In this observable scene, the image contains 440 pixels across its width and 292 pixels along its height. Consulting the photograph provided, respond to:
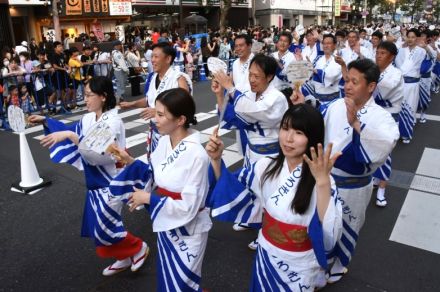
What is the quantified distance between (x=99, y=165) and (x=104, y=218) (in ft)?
1.35

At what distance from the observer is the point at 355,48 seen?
7789mm

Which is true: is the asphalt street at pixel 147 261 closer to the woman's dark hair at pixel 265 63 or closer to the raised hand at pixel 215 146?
the raised hand at pixel 215 146

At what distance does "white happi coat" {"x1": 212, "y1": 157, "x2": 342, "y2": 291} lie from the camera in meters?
1.81

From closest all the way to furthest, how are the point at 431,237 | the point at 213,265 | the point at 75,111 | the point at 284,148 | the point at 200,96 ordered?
the point at 284,148, the point at 213,265, the point at 431,237, the point at 75,111, the point at 200,96

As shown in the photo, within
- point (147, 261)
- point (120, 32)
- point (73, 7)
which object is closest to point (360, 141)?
point (147, 261)

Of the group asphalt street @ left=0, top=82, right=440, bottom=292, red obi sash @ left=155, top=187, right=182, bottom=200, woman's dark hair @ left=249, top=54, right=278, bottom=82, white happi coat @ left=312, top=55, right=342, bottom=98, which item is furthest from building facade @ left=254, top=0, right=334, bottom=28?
red obi sash @ left=155, top=187, right=182, bottom=200

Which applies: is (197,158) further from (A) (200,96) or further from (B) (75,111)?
(A) (200,96)

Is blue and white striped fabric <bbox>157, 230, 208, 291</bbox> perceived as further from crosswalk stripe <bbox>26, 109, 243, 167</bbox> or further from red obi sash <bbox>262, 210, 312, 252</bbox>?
crosswalk stripe <bbox>26, 109, 243, 167</bbox>

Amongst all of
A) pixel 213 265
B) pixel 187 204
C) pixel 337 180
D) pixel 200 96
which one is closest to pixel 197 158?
pixel 187 204

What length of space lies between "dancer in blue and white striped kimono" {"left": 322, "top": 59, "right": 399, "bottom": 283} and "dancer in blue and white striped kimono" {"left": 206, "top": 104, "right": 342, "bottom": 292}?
27.4 inches

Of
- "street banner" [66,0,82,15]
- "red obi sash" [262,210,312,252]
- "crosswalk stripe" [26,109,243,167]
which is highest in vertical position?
"street banner" [66,0,82,15]

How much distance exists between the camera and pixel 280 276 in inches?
77.8

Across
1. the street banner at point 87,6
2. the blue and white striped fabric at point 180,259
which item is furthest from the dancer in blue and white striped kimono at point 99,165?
the street banner at point 87,6

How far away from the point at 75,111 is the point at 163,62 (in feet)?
20.8
